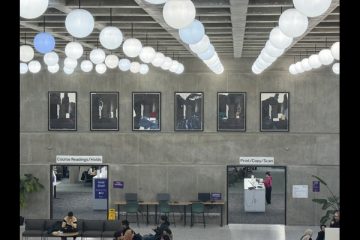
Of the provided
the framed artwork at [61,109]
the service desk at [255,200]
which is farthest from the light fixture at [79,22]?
the service desk at [255,200]

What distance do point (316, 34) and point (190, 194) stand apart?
786 cm

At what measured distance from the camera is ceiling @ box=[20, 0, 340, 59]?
7.65 meters

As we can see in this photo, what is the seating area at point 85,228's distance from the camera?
14336 millimetres

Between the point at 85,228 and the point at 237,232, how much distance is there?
4.46 m

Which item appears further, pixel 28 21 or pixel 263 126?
pixel 263 126

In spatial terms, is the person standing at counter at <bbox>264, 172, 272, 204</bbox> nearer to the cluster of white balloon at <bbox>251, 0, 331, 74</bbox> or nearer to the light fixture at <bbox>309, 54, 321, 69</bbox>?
the light fixture at <bbox>309, 54, 321, 69</bbox>

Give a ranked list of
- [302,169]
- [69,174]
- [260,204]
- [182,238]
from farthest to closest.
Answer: [69,174]
[260,204]
[302,169]
[182,238]

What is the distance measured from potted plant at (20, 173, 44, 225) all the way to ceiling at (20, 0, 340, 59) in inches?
180

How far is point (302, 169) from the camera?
57.9 feet

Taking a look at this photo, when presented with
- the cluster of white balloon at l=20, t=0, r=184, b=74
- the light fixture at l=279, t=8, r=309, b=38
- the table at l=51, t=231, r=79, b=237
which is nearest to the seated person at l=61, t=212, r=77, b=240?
the table at l=51, t=231, r=79, b=237

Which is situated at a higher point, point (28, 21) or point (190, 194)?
point (28, 21)

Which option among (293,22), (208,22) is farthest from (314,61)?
(293,22)
